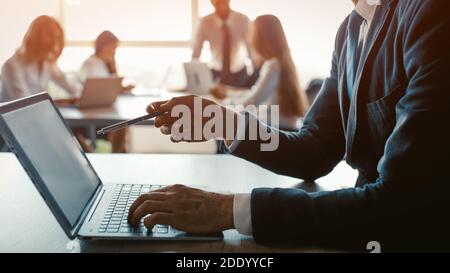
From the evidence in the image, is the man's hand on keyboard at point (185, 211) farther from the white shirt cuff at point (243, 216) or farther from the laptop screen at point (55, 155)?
the laptop screen at point (55, 155)

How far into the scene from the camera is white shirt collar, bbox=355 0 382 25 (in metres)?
0.95

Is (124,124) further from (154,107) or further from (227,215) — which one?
(227,215)

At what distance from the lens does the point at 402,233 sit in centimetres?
70

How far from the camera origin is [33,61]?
118 inches

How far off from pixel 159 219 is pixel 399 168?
0.37 meters

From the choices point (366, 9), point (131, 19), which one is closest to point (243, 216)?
point (366, 9)

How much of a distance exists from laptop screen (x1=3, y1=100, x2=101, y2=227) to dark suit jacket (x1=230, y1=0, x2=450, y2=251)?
303 mm

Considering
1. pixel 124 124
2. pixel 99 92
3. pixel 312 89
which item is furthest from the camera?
pixel 312 89

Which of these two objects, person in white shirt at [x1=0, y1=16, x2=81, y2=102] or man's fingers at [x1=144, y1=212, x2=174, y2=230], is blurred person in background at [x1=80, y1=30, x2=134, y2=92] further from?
man's fingers at [x1=144, y1=212, x2=174, y2=230]

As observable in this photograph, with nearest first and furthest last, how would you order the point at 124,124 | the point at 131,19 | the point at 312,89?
the point at 124,124 < the point at 312,89 < the point at 131,19

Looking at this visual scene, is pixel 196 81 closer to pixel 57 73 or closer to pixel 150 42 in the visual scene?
pixel 57 73

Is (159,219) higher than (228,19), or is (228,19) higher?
(159,219)

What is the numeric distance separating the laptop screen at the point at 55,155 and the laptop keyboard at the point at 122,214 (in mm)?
46

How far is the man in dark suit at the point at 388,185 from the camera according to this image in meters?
0.67
